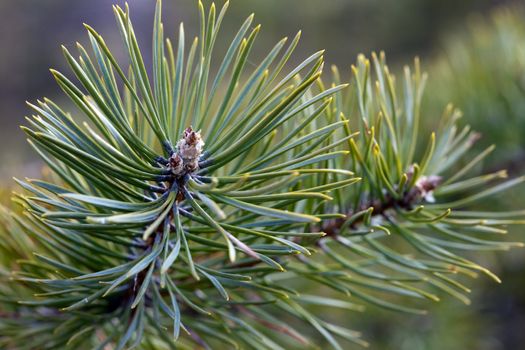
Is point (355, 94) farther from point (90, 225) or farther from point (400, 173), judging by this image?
point (90, 225)

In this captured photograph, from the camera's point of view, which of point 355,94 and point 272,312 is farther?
point 272,312

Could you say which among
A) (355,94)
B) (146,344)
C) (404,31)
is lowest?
(146,344)

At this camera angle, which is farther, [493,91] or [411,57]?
[411,57]

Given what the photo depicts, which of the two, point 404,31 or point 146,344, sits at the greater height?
point 404,31

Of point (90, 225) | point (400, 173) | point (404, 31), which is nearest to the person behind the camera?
point (90, 225)

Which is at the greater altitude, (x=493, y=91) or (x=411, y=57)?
(x=411, y=57)

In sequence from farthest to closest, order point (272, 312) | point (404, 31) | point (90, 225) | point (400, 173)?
point (404, 31), point (272, 312), point (400, 173), point (90, 225)

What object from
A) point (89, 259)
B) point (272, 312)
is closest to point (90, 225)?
point (89, 259)

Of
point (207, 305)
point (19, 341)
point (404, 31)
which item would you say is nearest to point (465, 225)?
point (207, 305)
